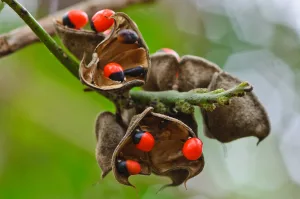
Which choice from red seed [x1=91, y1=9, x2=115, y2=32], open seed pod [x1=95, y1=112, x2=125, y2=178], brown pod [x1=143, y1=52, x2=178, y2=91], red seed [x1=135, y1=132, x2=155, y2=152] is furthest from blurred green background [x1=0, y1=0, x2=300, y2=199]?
red seed [x1=91, y1=9, x2=115, y2=32]

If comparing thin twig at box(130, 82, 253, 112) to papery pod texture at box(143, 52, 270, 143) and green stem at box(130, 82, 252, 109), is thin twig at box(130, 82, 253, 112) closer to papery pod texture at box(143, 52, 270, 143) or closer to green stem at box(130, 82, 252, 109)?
green stem at box(130, 82, 252, 109)

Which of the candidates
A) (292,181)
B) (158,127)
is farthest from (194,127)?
(292,181)

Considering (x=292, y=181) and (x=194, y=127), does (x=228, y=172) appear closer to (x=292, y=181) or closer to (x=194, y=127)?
(x=292, y=181)

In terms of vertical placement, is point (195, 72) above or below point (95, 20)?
below

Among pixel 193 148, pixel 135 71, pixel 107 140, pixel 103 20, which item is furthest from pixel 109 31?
pixel 193 148

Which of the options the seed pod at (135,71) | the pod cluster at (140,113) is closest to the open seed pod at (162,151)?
the pod cluster at (140,113)

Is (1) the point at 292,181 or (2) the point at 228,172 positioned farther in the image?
(1) the point at 292,181

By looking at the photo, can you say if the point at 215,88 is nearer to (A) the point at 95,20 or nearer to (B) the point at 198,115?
(A) the point at 95,20
